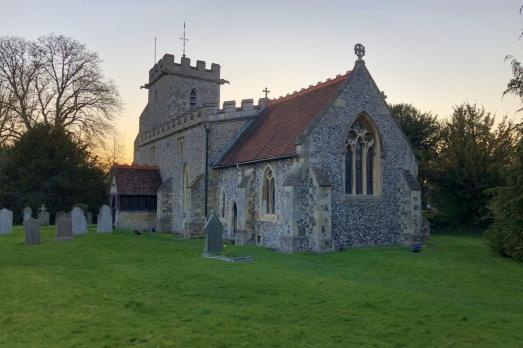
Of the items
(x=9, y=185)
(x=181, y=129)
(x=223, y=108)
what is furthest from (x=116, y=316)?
(x=9, y=185)

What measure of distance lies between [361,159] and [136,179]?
16872 mm

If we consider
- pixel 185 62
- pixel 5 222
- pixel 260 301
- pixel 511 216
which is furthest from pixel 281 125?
pixel 185 62

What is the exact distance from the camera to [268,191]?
19281mm

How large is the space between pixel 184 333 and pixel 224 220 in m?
16.0

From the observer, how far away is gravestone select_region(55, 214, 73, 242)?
18922mm

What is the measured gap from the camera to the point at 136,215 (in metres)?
29.1

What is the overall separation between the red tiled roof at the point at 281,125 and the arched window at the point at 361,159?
191 cm

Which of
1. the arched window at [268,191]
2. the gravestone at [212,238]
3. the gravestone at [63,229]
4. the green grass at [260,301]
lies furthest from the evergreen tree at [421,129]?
the gravestone at [63,229]

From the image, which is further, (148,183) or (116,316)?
(148,183)

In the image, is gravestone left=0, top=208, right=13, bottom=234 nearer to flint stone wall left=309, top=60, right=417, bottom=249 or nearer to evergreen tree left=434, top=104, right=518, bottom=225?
flint stone wall left=309, top=60, right=417, bottom=249

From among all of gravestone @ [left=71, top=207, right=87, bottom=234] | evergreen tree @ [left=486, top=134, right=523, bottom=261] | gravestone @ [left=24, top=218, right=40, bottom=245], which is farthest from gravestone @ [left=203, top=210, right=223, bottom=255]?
evergreen tree @ [left=486, top=134, right=523, bottom=261]

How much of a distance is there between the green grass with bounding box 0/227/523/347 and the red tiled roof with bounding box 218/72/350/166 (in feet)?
17.6

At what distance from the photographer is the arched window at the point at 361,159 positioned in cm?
1842

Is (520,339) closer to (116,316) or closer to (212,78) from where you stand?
(116,316)
